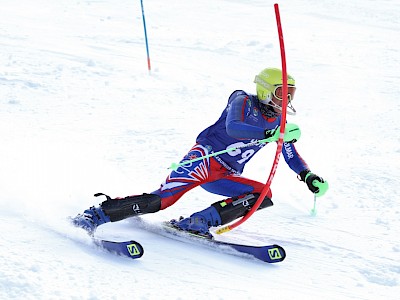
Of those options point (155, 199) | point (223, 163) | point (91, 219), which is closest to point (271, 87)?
point (223, 163)

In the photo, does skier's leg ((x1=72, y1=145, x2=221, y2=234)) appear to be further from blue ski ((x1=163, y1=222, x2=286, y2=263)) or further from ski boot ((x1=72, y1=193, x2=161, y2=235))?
blue ski ((x1=163, y1=222, x2=286, y2=263))

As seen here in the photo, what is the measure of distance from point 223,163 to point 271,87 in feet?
2.27

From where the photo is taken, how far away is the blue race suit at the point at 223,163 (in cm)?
492

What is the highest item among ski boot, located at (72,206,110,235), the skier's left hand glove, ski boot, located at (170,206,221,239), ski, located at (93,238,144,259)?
the skier's left hand glove

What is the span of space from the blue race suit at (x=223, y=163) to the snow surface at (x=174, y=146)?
37cm

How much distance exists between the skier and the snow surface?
0.22 m

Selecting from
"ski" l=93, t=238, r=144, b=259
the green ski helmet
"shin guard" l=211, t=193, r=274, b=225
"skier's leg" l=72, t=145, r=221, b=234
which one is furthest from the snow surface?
the green ski helmet

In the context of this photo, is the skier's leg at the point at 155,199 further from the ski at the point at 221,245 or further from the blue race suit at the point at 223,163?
the ski at the point at 221,245

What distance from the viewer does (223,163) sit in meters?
5.11

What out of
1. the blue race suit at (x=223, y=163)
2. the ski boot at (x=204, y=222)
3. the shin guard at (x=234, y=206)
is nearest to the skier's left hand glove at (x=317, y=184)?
the blue race suit at (x=223, y=163)

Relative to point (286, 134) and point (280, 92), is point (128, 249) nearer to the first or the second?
point (286, 134)

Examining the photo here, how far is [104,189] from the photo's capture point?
225 inches

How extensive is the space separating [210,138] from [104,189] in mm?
1144

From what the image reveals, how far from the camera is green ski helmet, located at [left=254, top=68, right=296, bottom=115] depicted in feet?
16.1
